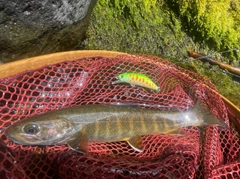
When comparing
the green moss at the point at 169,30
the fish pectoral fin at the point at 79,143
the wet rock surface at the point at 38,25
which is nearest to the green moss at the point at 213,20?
the green moss at the point at 169,30

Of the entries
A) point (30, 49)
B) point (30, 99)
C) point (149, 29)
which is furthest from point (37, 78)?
point (149, 29)

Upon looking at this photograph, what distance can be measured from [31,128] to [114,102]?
978 mm

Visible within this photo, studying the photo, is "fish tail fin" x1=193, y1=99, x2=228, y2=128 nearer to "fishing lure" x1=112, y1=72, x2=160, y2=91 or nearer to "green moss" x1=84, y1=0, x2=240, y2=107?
"fishing lure" x1=112, y1=72, x2=160, y2=91

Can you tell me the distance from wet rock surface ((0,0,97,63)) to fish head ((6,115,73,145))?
3.98ft

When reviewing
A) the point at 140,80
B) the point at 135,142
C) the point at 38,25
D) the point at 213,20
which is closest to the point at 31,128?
the point at 135,142

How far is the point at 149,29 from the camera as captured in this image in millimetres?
4773

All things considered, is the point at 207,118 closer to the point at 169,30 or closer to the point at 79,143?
the point at 79,143

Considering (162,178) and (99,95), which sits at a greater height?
(99,95)

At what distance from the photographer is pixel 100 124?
2658mm

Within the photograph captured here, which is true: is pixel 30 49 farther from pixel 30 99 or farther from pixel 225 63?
pixel 225 63

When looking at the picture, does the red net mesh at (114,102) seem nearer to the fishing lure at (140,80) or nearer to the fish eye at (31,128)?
the fishing lure at (140,80)

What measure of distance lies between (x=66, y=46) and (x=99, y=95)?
108 centimetres

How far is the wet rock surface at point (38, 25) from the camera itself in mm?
3092

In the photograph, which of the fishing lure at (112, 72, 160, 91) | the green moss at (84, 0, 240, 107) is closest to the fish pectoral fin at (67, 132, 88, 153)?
the fishing lure at (112, 72, 160, 91)
